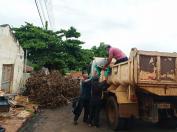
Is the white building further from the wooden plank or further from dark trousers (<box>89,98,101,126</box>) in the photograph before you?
the wooden plank

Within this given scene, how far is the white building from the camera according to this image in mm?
16597

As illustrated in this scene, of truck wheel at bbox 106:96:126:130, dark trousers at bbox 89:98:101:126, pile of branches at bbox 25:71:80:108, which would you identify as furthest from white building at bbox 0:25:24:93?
truck wheel at bbox 106:96:126:130

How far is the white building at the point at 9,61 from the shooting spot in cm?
1660

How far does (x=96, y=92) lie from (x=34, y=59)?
47.4 feet

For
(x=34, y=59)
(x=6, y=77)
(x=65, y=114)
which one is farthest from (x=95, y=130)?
(x=34, y=59)

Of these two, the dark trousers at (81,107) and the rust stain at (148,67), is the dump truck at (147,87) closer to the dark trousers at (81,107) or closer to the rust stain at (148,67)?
the rust stain at (148,67)

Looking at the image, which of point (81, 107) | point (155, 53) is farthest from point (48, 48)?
point (155, 53)

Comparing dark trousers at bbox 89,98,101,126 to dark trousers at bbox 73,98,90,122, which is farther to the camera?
dark trousers at bbox 73,98,90,122

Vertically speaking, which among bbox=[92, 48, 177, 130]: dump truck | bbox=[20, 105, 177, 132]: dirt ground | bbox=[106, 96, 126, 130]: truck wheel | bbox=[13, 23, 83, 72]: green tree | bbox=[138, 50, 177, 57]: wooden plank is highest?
bbox=[13, 23, 83, 72]: green tree

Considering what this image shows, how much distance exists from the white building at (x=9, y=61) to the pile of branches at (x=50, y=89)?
3.37 feet

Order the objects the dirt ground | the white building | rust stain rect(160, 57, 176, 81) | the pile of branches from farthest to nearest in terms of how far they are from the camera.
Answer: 1. the white building
2. the pile of branches
3. the dirt ground
4. rust stain rect(160, 57, 176, 81)

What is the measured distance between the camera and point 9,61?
690 inches

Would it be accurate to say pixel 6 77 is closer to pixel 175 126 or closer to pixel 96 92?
pixel 96 92

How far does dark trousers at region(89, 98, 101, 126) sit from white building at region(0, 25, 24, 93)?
6.73 metres
